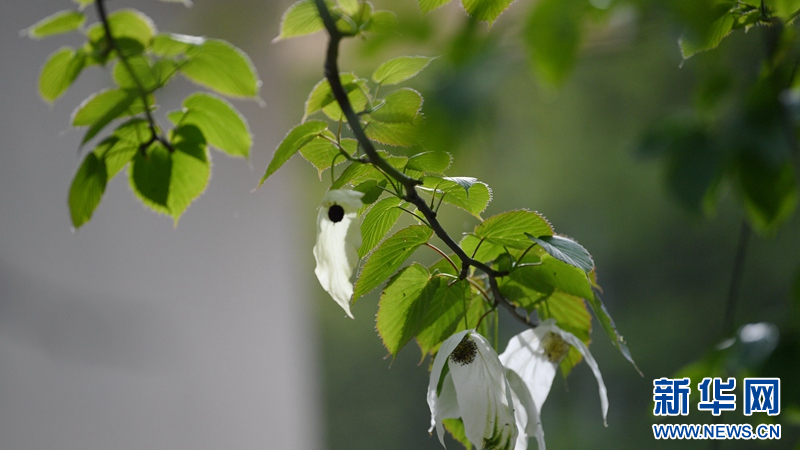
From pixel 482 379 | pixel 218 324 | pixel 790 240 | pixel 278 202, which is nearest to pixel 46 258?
pixel 218 324

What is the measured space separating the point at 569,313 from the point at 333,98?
0.47 feet

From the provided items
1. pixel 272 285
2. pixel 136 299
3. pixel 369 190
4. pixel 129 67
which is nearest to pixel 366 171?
pixel 369 190

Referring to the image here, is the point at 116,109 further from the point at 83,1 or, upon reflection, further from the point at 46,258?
the point at 46,258

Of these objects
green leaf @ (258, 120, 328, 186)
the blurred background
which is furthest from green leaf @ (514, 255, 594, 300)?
the blurred background

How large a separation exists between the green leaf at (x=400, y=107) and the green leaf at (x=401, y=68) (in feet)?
0.05

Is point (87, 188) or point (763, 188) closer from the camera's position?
point (763, 188)

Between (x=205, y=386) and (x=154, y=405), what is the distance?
0.30 feet

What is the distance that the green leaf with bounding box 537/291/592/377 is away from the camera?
0.96 ft

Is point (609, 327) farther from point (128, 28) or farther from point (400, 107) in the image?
point (128, 28)

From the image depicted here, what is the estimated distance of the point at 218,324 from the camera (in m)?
1.19

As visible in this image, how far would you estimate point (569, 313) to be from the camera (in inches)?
11.6

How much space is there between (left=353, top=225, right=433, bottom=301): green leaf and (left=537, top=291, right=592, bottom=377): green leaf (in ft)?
0.22

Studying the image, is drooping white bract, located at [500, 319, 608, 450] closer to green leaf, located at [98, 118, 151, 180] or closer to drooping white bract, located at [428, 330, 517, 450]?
drooping white bract, located at [428, 330, 517, 450]

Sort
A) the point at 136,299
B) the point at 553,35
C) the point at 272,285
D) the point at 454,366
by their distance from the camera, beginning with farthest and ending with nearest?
the point at 272,285 < the point at 136,299 < the point at 454,366 < the point at 553,35
